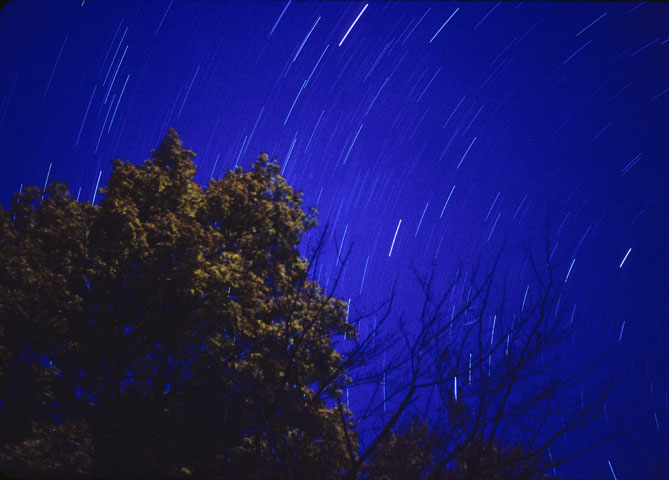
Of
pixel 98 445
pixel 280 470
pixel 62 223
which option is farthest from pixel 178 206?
pixel 280 470

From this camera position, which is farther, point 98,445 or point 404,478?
point 98,445

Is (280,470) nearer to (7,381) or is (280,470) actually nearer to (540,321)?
(540,321)

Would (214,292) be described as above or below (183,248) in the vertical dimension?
below

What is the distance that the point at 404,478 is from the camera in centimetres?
639

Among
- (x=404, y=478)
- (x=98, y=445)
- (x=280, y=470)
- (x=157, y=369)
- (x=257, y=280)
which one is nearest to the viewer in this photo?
(x=280, y=470)

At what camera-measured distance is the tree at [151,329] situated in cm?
679

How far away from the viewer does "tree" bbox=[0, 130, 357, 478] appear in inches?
267

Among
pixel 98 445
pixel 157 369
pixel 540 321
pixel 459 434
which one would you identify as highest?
pixel 157 369

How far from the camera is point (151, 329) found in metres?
7.50

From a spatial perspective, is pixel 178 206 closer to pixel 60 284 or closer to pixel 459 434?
pixel 60 284

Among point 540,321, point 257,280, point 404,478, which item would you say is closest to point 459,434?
point 540,321

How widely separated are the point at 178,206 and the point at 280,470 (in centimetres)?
666

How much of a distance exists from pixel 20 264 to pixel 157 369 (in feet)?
12.9

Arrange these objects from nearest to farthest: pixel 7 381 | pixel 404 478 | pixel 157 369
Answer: pixel 404 478 → pixel 157 369 → pixel 7 381
